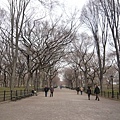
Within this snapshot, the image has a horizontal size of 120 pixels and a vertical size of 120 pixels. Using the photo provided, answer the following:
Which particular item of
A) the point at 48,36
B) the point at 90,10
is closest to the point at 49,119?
the point at 48,36

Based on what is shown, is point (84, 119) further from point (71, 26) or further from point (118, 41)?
point (71, 26)

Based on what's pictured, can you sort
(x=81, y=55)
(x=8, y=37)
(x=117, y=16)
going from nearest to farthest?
(x=117, y=16)
(x=8, y=37)
(x=81, y=55)

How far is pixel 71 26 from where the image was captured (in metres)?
31.2

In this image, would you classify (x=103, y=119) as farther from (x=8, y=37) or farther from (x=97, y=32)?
(x=97, y=32)

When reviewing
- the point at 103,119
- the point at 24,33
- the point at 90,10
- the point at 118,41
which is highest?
the point at 90,10

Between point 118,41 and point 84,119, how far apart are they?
19.7 m

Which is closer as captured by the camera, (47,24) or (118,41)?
(118,41)

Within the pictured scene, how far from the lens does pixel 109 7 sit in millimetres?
27359

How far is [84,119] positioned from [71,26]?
2263cm

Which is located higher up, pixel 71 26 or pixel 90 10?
pixel 90 10

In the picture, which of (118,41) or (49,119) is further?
(118,41)

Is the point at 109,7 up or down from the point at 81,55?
up

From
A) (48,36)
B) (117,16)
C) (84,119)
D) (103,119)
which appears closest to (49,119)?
(84,119)

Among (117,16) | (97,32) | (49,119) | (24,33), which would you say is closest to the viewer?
(49,119)
